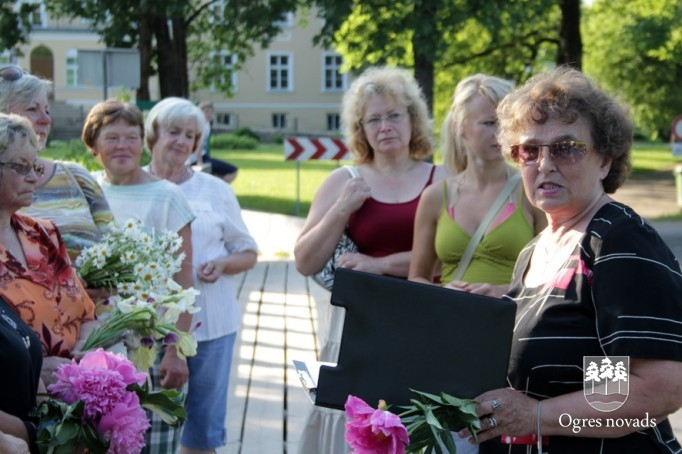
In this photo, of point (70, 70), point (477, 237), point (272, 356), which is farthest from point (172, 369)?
point (70, 70)

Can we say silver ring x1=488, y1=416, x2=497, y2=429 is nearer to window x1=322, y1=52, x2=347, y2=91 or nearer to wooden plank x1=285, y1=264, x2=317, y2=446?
wooden plank x1=285, y1=264, x2=317, y2=446

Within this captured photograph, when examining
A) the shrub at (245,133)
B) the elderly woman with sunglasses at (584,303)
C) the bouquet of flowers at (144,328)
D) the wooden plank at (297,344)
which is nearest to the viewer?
the elderly woman with sunglasses at (584,303)

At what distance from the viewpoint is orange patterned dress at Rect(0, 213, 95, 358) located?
3.07 meters

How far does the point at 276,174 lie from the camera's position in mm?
33219

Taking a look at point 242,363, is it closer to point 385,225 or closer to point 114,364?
point 385,225

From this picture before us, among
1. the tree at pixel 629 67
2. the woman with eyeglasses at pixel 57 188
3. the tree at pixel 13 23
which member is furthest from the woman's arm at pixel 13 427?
the tree at pixel 629 67

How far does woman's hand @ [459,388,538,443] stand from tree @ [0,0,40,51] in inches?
897

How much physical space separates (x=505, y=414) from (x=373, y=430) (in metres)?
0.39

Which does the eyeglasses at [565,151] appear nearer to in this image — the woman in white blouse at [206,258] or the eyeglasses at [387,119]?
the eyeglasses at [387,119]

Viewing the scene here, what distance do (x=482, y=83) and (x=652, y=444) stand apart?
188cm

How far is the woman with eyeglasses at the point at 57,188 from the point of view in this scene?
3965 millimetres

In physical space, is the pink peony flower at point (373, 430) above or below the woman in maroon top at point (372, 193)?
below

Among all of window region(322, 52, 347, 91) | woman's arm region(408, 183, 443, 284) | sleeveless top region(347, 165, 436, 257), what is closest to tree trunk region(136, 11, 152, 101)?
sleeveless top region(347, 165, 436, 257)

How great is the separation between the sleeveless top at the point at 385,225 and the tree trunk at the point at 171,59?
17.2 m
